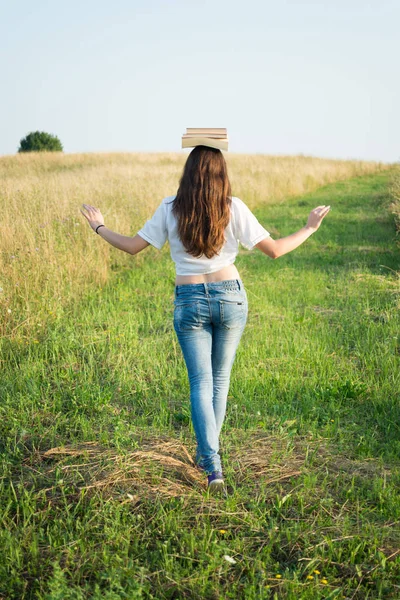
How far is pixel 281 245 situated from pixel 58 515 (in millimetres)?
1980

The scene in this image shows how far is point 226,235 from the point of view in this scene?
344 centimetres

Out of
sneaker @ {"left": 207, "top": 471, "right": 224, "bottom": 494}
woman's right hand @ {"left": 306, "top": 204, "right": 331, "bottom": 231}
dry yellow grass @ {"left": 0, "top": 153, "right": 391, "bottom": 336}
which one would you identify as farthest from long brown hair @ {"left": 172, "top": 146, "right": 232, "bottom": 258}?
dry yellow grass @ {"left": 0, "top": 153, "right": 391, "bottom": 336}

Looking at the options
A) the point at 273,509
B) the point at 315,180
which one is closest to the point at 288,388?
the point at 273,509

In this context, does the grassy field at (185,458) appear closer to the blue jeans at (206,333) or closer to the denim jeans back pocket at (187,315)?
the blue jeans at (206,333)

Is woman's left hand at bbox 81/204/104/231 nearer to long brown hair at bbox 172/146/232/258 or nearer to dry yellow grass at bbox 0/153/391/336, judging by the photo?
long brown hair at bbox 172/146/232/258

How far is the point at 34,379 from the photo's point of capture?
5262mm

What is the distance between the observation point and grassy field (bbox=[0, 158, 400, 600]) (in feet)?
9.90

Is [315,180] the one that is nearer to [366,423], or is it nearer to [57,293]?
[57,293]

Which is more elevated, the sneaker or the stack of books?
the stack of books

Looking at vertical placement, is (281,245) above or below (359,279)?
above

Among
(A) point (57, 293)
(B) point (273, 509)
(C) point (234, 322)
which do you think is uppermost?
(C) point (234, 322)

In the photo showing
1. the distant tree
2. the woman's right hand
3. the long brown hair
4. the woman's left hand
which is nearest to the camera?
the long brown hair

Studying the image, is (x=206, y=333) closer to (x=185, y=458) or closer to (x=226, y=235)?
(x=226, y=235)

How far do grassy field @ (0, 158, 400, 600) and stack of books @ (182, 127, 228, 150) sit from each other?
1957mm
